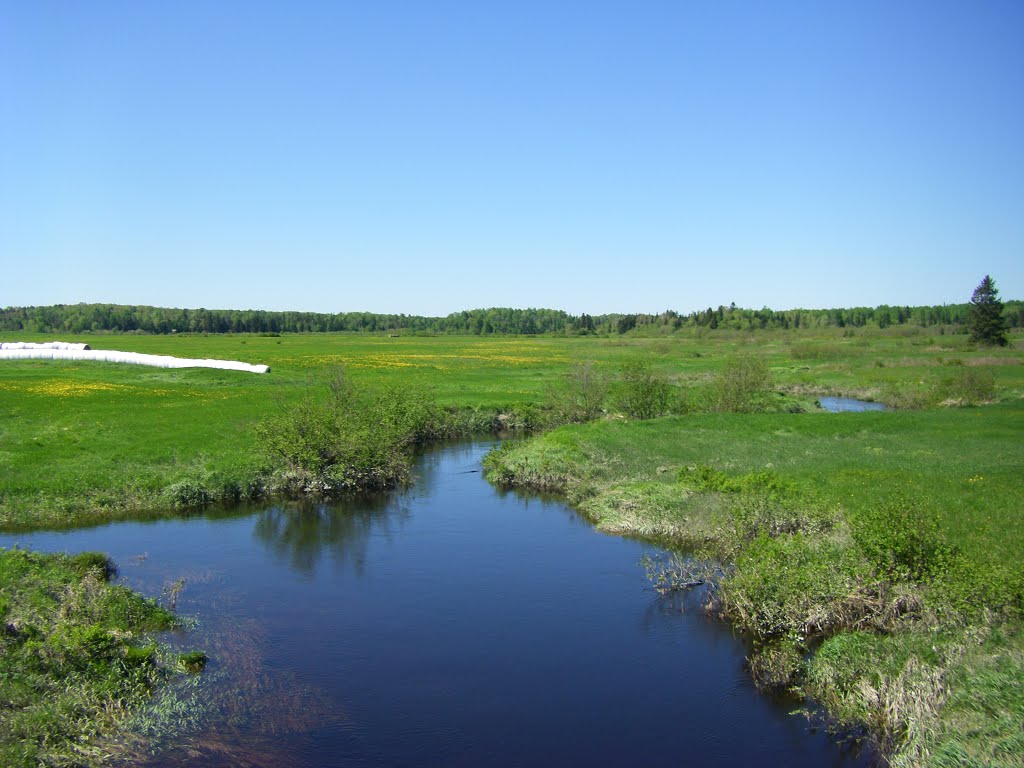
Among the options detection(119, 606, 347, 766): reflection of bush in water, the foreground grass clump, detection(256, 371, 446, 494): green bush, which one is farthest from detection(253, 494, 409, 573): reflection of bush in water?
detection(119, 606, 347, 766): reflection of bush in water

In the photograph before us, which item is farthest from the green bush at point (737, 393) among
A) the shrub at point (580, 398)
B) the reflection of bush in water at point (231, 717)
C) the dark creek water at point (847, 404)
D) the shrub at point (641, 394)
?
the reflection of bush in water at point (231, 717)

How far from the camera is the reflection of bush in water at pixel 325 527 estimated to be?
2575 centimetres

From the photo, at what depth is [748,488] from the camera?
25.8 metres

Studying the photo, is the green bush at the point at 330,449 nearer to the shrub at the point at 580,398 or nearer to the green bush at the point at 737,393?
the shrub at the point at 580,398

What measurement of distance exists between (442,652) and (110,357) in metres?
77.7

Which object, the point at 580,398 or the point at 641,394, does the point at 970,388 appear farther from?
the point at 580,398

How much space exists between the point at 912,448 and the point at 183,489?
1304 inches

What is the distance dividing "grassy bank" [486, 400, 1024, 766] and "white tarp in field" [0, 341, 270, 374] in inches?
1876

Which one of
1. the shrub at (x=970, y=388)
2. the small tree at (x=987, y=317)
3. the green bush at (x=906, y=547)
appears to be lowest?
the green bush at (x=906, y=547)

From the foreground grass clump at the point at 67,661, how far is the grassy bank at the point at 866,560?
13.5 meters

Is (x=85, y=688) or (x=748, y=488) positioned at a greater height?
(x=748, y=488)

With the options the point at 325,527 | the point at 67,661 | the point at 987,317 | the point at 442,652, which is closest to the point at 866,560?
the point at 442,652

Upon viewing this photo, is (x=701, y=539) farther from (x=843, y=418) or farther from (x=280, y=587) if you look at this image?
(x=843, y=418)

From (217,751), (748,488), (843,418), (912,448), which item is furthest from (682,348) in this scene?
(217,751)
